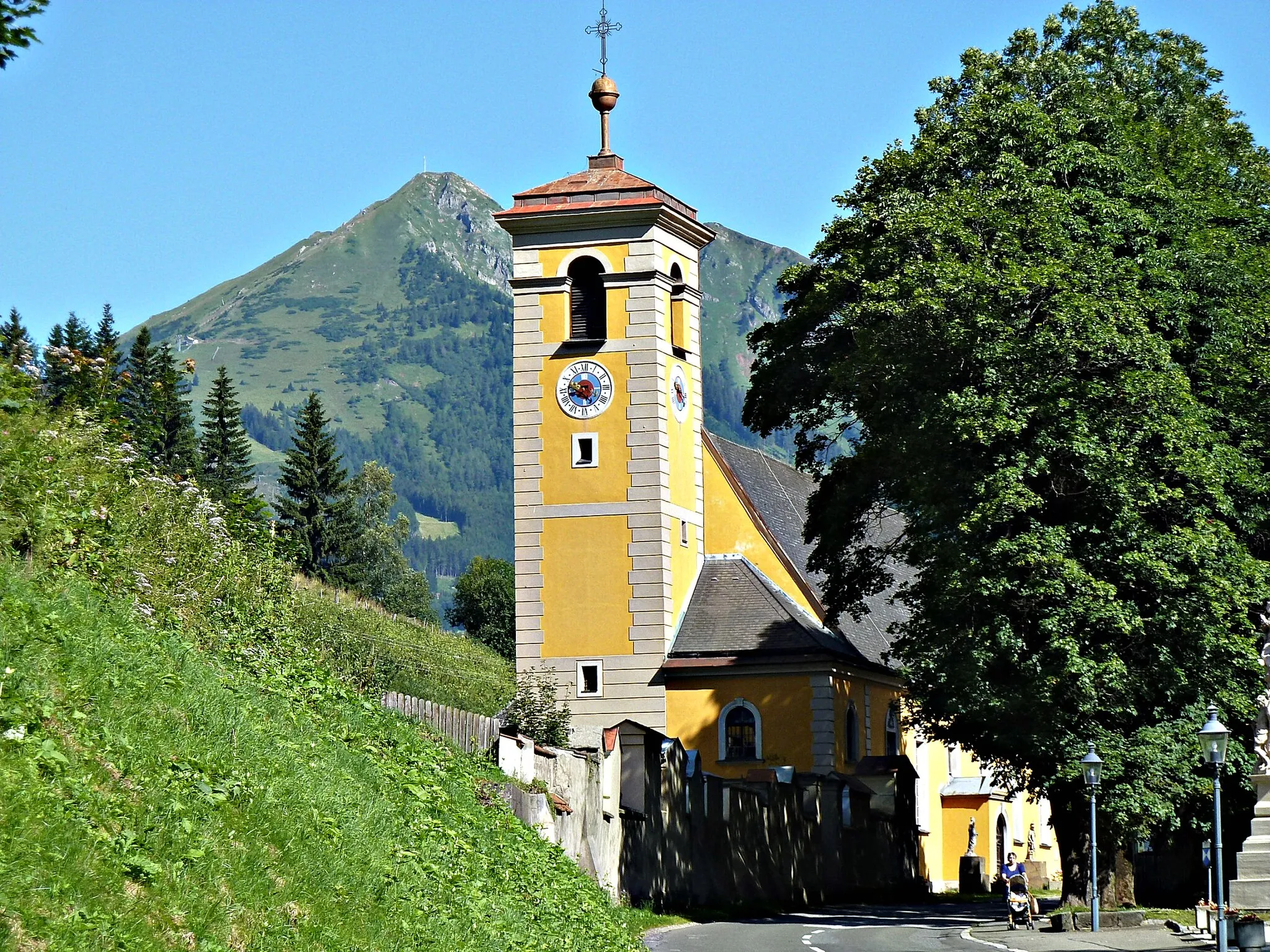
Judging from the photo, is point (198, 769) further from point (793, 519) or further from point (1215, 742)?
point (793, 519)

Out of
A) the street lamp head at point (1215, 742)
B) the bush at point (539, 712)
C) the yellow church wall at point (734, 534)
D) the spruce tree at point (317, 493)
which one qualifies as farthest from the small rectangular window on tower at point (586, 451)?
the spruce tree at point (317, 493)

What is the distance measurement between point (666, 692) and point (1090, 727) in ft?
63.5

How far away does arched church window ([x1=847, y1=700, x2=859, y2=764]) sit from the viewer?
50.6m

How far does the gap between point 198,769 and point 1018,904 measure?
2226cm

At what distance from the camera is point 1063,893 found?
3325 centimetres

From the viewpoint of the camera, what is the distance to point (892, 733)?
182 ft

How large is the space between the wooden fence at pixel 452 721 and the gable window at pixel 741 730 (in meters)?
24.9

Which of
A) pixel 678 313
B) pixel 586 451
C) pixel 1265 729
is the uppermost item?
pixel 678 313

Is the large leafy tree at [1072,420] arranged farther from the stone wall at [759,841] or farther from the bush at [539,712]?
the bush at [539,712]

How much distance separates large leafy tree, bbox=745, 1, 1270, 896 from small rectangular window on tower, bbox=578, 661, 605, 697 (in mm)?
14158

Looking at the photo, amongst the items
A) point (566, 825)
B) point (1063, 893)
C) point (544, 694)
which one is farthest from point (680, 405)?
point (566, 825)

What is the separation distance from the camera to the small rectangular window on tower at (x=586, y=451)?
160 ft

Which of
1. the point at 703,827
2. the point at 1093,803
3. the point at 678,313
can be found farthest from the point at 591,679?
the point at 1093,803

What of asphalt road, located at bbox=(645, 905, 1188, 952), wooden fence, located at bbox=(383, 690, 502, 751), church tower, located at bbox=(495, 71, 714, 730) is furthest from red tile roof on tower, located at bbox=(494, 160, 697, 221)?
wooden fence, located at bbox=(383, 690, 502, 751)
